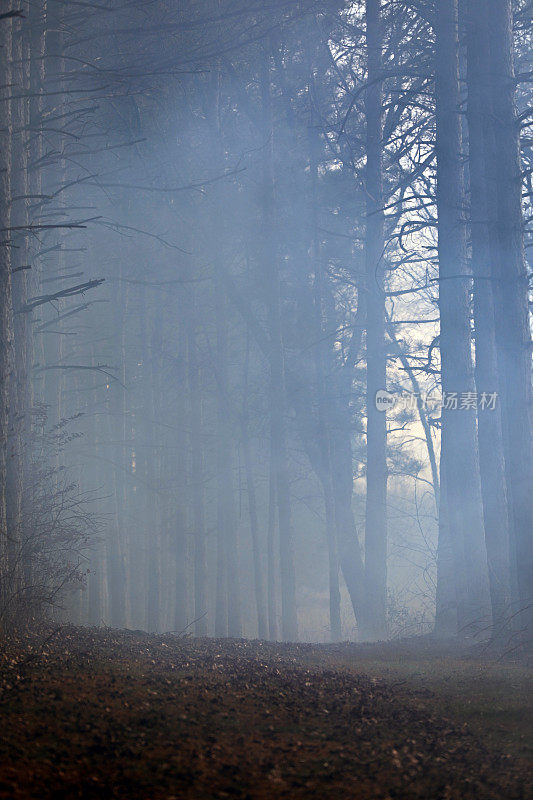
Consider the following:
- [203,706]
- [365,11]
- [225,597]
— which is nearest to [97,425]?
[225,597]

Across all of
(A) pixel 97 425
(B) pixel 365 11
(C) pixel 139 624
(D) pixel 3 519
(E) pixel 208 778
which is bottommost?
(C) pixel 139 624

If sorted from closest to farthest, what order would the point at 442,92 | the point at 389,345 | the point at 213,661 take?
the point at 213,661 < the point at 442,92 < the point at 389,345

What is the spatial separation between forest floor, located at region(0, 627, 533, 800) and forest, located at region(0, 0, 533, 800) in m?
0.03

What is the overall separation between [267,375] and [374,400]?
9.22 m

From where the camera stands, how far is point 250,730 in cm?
504

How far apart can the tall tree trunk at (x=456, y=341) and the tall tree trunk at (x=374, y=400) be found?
4.59 metres

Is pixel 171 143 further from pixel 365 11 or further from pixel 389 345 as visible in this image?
pixel 389 345

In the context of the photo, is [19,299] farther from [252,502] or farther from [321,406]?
[252,502]

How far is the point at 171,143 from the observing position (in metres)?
19.7

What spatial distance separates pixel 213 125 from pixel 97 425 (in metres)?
12.6

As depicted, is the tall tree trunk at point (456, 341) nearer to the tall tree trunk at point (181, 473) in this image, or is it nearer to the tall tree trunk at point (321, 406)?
the tall tree trunk at point (321, 406)

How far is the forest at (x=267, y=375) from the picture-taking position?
507cm

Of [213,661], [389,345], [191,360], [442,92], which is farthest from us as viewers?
[191,360]

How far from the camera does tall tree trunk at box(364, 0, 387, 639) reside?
712 inches
